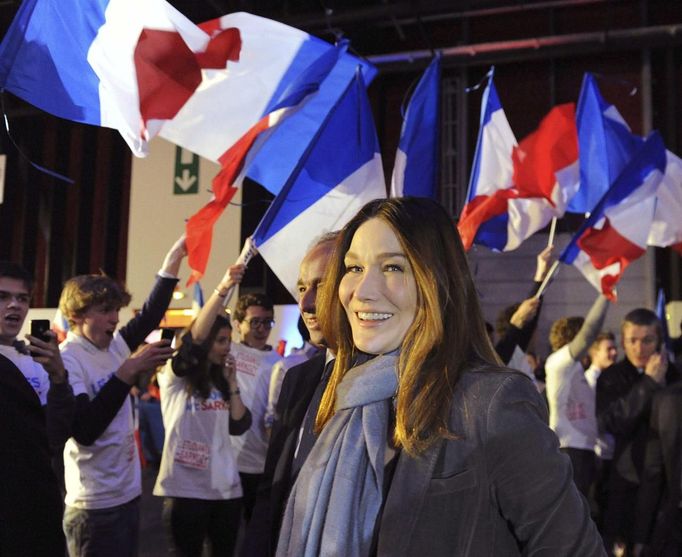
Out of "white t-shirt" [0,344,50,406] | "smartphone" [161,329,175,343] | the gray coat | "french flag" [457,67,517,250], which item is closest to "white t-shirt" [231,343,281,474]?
"french flag" [457,67,517,250]

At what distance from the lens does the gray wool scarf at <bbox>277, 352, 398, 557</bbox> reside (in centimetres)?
137

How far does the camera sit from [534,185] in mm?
4918

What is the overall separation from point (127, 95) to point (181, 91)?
0.32 meters

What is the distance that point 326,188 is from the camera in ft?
12.6

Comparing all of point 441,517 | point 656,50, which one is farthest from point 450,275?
point 656,50

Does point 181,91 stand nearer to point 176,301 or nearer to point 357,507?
point 357,507

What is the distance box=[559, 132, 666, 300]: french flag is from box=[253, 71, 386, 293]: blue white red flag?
141 centimetres

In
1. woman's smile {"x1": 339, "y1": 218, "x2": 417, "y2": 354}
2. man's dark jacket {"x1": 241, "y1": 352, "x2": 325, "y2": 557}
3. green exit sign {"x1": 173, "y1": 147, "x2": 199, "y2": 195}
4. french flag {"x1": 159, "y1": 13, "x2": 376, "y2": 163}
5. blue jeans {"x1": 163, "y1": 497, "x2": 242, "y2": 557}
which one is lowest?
blue jeans {"x1": 163, "y1": 497, "x2": 242, "y2": 557}

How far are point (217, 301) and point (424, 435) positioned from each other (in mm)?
2281

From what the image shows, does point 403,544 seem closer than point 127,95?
Yes

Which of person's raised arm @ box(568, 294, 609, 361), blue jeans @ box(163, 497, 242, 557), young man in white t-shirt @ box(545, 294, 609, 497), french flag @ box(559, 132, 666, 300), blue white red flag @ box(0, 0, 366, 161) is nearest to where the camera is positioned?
blue white red flag @ box(0, 0, 366, 161)

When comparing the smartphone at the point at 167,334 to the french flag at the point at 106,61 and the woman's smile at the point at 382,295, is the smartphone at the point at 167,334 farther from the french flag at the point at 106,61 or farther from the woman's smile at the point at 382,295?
the woman's smile at the point at 382,295

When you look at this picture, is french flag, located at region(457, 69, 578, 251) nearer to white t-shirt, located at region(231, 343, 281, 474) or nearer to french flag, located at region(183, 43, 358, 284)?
french flag, located at region(183, 43, 358, 284)

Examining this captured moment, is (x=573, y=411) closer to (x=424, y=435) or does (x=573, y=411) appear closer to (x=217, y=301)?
(x=217, y=301)
